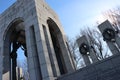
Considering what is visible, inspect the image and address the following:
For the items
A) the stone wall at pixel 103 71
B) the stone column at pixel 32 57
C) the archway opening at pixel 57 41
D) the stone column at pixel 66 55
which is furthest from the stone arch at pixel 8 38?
the stone wall at pixel 103 71

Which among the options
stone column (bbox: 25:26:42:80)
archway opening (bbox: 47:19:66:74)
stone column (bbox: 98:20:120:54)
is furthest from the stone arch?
stone column (bbox: 98:20:120:54)

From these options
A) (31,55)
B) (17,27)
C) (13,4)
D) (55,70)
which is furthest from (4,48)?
(55,70)

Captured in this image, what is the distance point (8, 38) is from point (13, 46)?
135 cm

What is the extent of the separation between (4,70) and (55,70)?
12.3 ft

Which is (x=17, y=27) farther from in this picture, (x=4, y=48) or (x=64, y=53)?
(x=64, y=53)

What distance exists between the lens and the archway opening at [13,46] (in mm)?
9125

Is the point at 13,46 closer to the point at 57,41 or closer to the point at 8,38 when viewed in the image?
the point at 8,38

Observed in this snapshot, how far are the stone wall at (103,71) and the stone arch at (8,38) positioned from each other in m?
5.21

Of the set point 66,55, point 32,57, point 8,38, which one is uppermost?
point 8,38

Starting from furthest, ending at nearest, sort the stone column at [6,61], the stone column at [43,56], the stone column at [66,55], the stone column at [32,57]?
1. the stone column at [66,55]
2. the stone column at [6,61]
3. the stone column at [32,57]
4. the stone column at [43,56]

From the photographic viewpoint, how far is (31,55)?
7.79 metres

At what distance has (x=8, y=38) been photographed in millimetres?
10531

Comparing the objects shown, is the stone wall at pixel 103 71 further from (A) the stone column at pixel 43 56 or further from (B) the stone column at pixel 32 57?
(B) the stone column at pixel 32 57

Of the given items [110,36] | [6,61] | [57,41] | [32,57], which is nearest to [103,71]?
[110,36]
